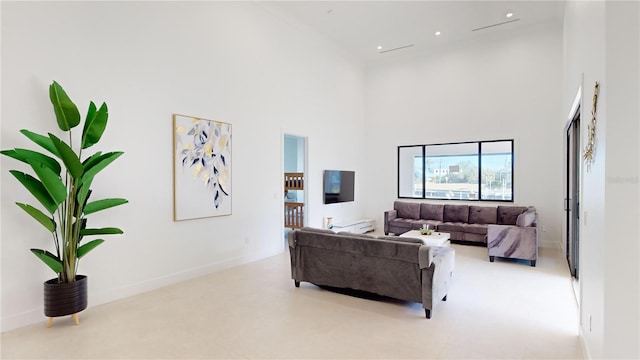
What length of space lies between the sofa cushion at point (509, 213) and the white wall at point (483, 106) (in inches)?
15.9

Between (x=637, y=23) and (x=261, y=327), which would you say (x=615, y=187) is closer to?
(x=637, y=23)

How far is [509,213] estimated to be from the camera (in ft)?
23.7

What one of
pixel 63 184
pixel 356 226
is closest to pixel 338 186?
pixel 356 226

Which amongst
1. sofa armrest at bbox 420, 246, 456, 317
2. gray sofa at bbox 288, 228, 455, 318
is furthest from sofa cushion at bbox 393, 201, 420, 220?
sofa armrest at bbox 420, 246, 456, 317

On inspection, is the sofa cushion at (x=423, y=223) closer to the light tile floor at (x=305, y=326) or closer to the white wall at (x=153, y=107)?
the white wall at (x=153, y=107)

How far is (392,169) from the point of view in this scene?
9219 mm

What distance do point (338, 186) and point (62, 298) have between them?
6.01 metres

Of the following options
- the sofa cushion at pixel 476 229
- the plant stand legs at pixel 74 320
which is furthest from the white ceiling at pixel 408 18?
the plant stand legs at pixel 74 320

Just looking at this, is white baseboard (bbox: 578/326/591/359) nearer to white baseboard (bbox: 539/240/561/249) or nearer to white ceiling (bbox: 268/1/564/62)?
white baseboard (bbox: 539/240/561/249)

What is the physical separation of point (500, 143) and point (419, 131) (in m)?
1.95

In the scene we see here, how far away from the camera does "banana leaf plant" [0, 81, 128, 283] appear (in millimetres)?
3061

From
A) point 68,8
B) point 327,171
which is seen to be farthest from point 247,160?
point 68,8

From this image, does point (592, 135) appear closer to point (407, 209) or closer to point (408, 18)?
point (408, 18)

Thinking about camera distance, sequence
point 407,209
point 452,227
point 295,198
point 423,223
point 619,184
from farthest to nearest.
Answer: point 295,198
point 407,209
point 423,223
point 452,227
point 619,184
